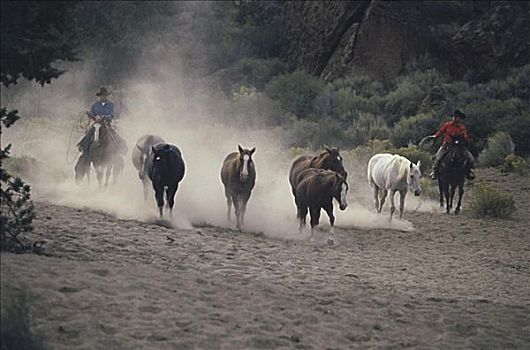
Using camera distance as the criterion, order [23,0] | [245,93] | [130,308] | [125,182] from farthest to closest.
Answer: [245,93] < [125,182] < [23,0] < [130,308]

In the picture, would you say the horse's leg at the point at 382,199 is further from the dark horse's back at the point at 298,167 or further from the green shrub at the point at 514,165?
the green shrub at the point at 514,165

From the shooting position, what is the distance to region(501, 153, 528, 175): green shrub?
954 inches

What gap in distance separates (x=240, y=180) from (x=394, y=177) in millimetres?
3882

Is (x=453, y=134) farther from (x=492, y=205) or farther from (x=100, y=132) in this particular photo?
(x=100, y=132)

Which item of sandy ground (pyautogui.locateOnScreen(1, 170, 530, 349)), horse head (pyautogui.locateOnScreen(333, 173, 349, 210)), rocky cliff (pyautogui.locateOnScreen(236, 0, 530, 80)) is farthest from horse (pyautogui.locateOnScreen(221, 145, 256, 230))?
rocky cliff (pyautogui.locateOnScreen(236, 0, 530, 80))

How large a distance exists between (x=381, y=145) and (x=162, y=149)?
42.3 ft

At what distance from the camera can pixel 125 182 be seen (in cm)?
2142

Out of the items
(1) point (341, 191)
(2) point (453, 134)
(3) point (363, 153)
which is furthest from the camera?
(3) point (363, 153)

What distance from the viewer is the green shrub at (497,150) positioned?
25.5m

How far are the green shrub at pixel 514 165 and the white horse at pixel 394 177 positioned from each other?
258 inches

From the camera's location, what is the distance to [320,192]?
15.3 meters

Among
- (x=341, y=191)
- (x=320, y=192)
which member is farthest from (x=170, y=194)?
(x=341, y=191)

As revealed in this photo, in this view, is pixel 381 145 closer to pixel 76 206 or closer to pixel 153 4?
pixel 76 206

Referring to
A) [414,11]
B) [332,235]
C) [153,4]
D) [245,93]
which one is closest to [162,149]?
[332,235]
